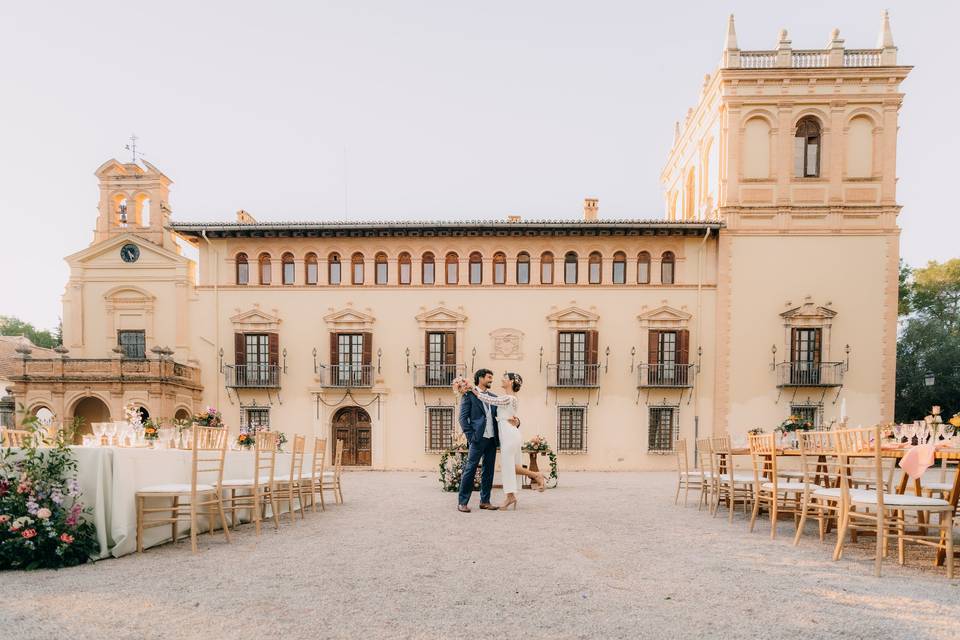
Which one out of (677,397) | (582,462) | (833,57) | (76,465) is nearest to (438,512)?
(76,465)

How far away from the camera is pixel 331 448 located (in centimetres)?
2045

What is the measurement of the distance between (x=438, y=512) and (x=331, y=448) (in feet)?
41.9

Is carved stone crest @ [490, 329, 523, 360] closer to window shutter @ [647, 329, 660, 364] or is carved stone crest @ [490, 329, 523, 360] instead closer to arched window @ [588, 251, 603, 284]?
arched window @ [588, 251, 603, 284]

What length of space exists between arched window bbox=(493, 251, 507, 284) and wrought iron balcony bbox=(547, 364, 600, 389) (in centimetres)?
318

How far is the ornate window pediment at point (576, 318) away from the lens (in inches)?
770

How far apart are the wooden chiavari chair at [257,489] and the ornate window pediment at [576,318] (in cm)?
1239

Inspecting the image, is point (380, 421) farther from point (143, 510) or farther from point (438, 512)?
point (143, 510)

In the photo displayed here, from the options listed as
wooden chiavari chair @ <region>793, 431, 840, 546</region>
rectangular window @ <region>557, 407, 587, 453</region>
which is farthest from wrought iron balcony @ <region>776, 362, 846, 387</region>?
wooden chiavari chair @ <region>793, 431, 840, 546</region>

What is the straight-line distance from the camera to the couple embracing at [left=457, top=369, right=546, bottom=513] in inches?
326

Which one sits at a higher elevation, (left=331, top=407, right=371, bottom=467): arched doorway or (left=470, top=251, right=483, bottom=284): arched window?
(left=470, top=251, right=483, bottom=284): arched window

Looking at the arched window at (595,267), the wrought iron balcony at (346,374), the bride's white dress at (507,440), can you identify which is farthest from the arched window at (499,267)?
the bride's white dress at (507,440)

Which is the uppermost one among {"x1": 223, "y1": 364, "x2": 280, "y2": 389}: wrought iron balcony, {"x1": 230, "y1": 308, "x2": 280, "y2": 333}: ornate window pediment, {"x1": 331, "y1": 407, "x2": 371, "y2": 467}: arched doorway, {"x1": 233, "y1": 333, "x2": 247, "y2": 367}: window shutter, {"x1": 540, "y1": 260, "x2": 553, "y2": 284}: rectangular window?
{"x1": 540, "y1": 260, "x2": 553, "y2": 284}: rectangular window

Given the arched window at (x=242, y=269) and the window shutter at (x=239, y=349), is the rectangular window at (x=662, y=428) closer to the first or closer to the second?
the window shutter at (x=239, y=349)

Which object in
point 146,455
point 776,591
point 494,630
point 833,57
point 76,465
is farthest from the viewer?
point 833,57
